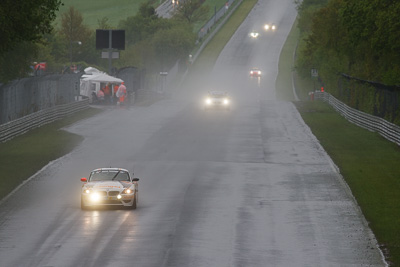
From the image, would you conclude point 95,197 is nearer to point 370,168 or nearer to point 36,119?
point 370,168

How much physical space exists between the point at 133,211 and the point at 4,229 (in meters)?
3.93

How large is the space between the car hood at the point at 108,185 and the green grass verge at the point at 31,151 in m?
4.43

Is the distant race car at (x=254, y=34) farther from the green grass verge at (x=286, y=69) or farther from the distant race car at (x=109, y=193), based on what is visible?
the distant race car at (x=109, y=193)

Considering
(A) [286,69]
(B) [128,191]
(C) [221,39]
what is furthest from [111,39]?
(C) [221,39]

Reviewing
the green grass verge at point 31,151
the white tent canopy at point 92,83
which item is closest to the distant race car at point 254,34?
the white tent canopy at point 92,83

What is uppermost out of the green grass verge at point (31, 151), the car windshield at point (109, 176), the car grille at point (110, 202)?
the car windshield at point (109, 176)

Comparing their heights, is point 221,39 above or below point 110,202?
above

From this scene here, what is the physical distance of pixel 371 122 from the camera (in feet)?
165

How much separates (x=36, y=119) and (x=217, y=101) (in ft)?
63.9

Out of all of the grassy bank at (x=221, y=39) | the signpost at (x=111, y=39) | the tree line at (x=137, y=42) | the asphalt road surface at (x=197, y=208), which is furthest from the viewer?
the tree line at (x=137, y=42)

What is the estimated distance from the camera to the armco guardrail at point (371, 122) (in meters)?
43.4

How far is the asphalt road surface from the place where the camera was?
19.1 metres

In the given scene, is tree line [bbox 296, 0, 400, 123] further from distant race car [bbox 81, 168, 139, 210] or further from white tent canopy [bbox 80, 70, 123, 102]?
distant race car [bbox 81, 168, 139, 210]

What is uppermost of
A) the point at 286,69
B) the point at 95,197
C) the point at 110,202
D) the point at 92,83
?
the point at 286,69
